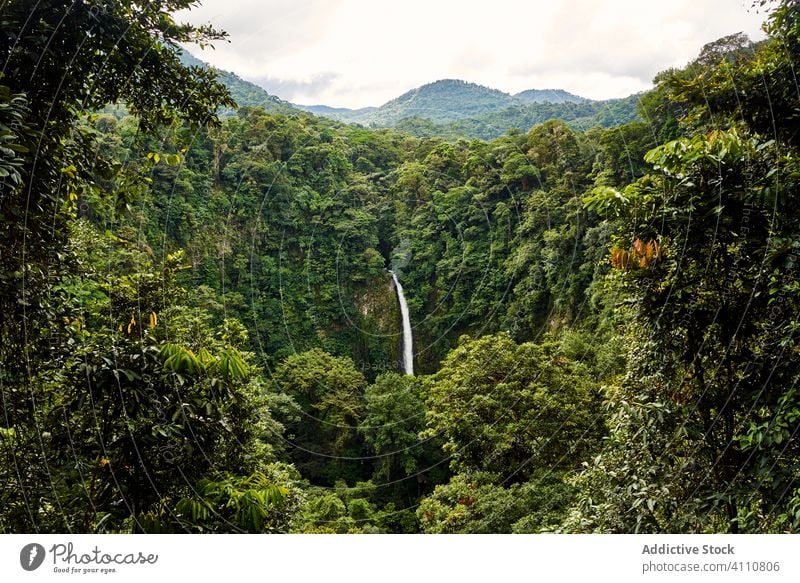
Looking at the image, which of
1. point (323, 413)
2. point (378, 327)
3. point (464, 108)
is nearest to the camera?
point (323, 413)

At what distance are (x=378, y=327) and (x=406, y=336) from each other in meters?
1.08

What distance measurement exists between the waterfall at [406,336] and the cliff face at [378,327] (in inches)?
6.4

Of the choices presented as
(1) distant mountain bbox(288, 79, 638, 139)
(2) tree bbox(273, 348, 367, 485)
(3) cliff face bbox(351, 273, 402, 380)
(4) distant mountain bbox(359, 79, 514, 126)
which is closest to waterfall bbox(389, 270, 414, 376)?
(3) cliff face bbox(351, 273, 402, 380)

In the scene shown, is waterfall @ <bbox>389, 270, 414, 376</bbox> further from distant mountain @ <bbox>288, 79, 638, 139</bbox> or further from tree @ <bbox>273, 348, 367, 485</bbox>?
distant mountain @ <bbox>288, 79, 638, 139</bbox>

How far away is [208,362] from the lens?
86.8 inches

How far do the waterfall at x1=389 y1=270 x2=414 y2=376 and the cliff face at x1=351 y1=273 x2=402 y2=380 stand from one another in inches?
6.4

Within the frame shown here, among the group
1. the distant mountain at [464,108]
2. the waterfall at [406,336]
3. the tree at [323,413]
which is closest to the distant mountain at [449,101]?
the distant mountain at [464,108]

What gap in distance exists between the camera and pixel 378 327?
58.0 feet

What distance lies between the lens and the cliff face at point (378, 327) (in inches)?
666

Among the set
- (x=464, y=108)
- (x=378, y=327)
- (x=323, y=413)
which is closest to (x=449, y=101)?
(x=464, y=108)

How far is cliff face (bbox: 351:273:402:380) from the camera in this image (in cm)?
1691

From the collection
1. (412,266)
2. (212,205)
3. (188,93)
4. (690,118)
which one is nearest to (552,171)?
(412,266)

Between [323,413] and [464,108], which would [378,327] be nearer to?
[323,413]
